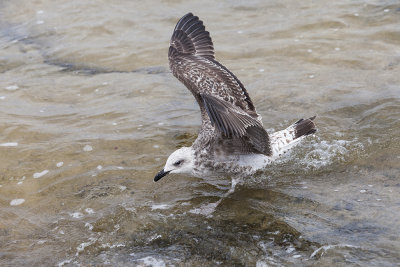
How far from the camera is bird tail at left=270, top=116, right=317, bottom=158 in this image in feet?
17.4

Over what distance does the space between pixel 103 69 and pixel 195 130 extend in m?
2.48

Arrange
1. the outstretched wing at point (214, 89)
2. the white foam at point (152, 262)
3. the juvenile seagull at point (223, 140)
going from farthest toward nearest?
1. the juvenile seagull at point (223, 140)
2. the outstretched wing at point (214, 89)
3. the white foam at point (152, 262)

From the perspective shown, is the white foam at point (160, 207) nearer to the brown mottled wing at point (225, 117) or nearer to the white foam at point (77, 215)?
the white foam at point (77, 215)

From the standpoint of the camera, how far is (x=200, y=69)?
5.75 metres

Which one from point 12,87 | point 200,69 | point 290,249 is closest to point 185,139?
point 200,69

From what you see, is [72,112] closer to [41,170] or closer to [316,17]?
[41,170]

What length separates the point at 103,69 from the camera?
801 centimetres

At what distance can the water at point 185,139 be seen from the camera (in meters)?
4.21

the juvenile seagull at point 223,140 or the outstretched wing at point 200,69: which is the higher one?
the outstretched wing at point 200,69

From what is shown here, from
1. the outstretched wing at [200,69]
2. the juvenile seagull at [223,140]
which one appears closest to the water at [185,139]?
the juvenile seagull at [223,140]

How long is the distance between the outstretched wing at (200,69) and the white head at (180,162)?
52 centimetres

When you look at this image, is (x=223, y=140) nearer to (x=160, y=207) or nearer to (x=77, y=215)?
(x=160, y=207)

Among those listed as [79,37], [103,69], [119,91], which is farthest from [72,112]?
[79,37]

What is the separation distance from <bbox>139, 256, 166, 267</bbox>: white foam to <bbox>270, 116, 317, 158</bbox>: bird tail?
1.87 metres
